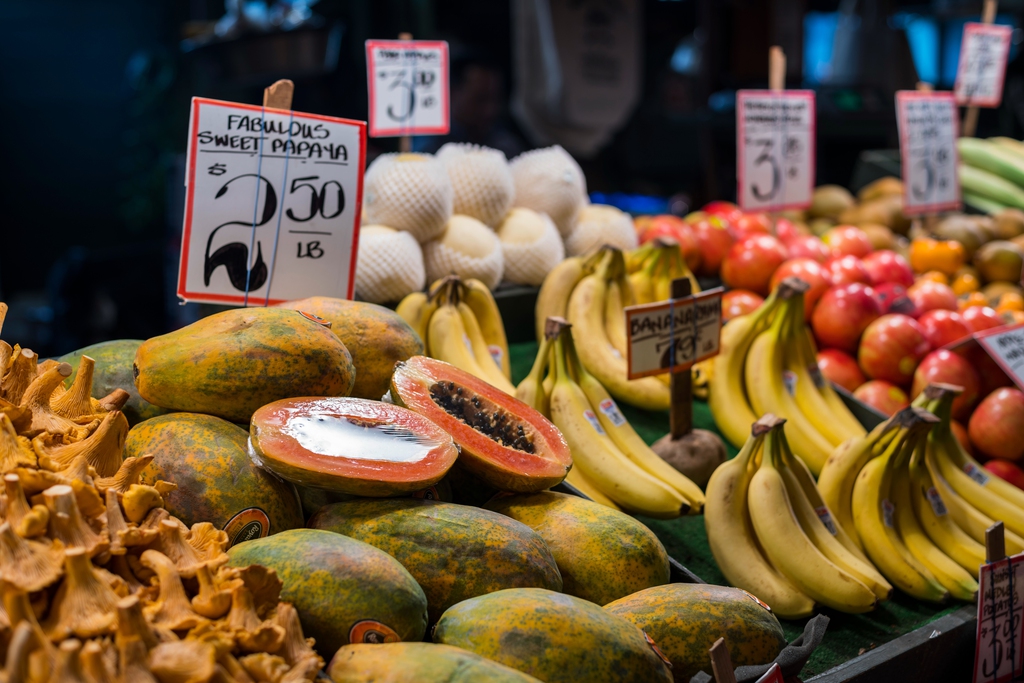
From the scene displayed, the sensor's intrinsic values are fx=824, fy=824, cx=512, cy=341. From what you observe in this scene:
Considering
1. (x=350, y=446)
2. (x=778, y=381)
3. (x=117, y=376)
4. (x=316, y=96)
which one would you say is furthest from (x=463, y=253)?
(x=316, y=96)

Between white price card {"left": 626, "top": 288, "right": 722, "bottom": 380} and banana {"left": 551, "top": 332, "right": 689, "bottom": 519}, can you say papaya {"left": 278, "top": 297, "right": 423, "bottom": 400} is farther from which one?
white price card {"left": 626, "top": 288, "right": 722, "bottom": 380}

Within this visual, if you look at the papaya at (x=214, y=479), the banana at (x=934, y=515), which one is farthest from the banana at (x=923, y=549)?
the papaya at (x=214, y=479)

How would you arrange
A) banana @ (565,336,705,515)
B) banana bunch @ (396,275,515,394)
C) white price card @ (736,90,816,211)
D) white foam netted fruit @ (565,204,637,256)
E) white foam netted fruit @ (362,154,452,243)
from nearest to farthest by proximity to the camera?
banana @ (565,336,705,515) → banana bunch @ (396,275,515,394) → white foam netted fruit @ (362,154,452,243) → white foam netted fruit @ (565,204,637,256) → white price card @ (736,90,816,211)

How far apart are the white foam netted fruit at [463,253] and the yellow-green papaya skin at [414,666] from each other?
146cm

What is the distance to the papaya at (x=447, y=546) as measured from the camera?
1024 mm

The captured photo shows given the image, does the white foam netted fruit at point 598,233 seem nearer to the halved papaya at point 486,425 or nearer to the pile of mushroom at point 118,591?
the halved papaya at point 486,425

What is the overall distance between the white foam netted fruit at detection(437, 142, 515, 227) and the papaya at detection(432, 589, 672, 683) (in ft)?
5.04

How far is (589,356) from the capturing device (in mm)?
2096

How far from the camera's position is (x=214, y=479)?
105 cm

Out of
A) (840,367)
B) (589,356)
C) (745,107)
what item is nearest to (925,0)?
(745,107)

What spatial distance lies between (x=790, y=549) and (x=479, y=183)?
1.31 m

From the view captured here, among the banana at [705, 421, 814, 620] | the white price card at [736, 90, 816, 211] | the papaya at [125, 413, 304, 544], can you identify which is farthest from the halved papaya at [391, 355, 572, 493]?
the white price card at [736, 90, 816, 211]

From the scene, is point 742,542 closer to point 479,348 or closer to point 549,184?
point 479,348

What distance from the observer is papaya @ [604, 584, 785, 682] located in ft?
3.50
